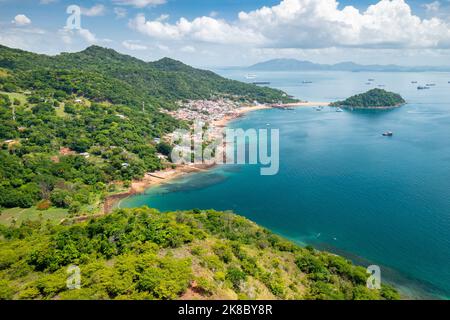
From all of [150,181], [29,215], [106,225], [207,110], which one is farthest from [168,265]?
[207,110]

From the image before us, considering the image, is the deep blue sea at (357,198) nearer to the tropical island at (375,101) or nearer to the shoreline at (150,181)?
the shoreline at (150,181)

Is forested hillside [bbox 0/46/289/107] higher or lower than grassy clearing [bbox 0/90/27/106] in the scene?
higher

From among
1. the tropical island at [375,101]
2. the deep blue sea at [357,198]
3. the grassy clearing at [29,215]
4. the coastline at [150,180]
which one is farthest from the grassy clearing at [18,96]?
the tropical island at [375,101]

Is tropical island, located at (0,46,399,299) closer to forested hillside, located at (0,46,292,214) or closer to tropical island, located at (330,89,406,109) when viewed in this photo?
forested hillside, located at (0,46,292,214)

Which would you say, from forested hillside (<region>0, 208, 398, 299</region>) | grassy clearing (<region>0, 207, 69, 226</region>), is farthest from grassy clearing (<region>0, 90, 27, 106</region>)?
forested hillside (<region>0, 208, 398, 299</region>)

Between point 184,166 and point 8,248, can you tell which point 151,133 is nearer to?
point 184,166

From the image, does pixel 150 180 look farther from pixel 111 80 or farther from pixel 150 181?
pixel 111 80
